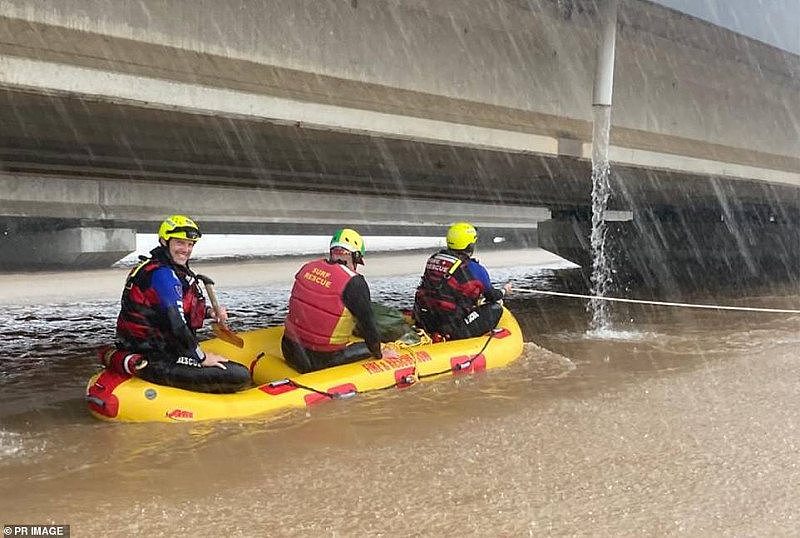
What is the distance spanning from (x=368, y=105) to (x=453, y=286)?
2.33 m

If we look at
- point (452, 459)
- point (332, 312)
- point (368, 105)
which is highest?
point (368, 105)

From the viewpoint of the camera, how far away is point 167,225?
5.87 metres

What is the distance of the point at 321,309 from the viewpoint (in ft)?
21.6

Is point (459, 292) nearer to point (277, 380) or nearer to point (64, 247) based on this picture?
point (277, 380)

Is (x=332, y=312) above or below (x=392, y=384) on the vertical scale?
above

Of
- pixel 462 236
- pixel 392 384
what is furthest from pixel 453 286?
pixel 392 384

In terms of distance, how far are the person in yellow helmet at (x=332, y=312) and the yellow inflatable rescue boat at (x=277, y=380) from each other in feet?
0.57

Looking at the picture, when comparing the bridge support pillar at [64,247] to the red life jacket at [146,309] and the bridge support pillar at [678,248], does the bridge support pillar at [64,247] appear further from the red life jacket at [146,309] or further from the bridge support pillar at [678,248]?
the red life jacket at [146,309]

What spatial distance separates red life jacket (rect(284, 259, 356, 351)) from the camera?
6500 millimetres

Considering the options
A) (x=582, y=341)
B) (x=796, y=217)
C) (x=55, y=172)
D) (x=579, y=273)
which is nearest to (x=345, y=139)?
(x=582, y=341)

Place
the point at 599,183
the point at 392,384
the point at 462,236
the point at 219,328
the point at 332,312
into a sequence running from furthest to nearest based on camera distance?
the point at 599,183 < the point at 462,236 < the point at 219,328 < the point at 392,384 < the point at 332,312

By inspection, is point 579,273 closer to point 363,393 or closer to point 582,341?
point 582,341

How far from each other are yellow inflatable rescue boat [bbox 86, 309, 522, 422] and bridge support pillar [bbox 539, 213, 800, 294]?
47.2 feet

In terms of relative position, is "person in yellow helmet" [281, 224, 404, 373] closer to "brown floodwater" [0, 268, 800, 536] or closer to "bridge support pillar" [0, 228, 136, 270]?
"brown floodwater" [0, 268, 800, 536]
